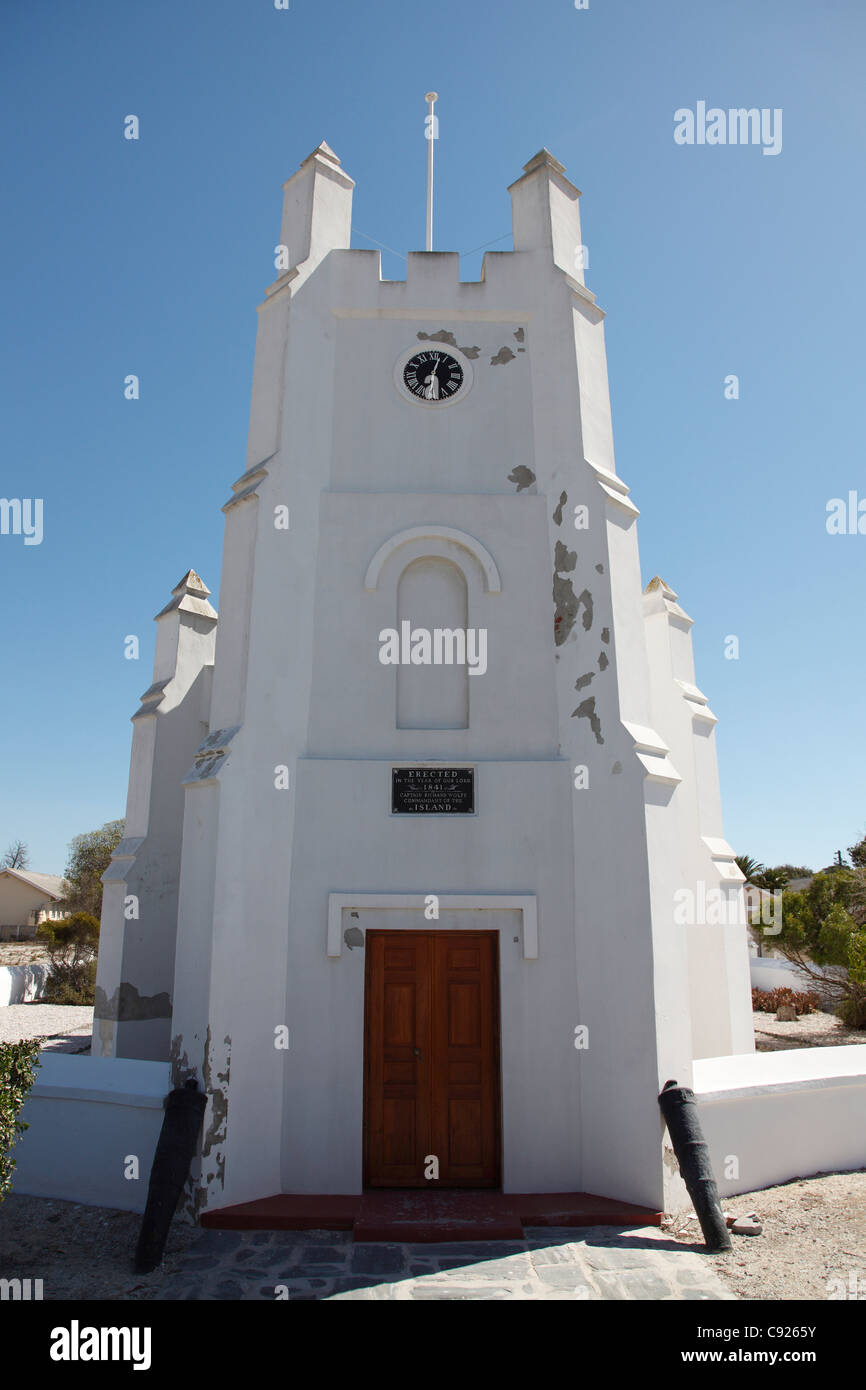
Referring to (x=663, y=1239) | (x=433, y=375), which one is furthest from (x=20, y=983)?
(x=663, y=1239)

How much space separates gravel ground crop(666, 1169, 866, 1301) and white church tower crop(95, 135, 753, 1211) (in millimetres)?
974

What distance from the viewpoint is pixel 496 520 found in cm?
998

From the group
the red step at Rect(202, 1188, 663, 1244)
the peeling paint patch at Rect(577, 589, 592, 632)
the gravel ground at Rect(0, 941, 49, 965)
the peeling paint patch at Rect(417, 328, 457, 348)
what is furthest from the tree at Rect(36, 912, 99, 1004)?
the peeling paint patch at Rect(417, 328, 457, 348)

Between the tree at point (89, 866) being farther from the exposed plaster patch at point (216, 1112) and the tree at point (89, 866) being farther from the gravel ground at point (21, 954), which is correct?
the exposed plaster patch at point (216, 1112)

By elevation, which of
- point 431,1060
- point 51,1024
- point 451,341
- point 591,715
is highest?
point 451,341

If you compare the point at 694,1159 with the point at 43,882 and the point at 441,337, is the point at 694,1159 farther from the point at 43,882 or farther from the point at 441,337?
the point at 43,882

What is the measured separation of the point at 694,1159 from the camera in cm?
750

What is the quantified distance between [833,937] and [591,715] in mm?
15636

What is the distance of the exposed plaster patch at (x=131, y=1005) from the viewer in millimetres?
12341

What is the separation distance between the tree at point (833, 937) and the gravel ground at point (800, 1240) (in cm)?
1204

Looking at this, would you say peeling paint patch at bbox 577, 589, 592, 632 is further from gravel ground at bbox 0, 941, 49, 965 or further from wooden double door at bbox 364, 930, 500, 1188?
gravel ground at bbox 0, 941, 49, 965

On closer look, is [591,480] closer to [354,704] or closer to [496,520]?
[496,520]
